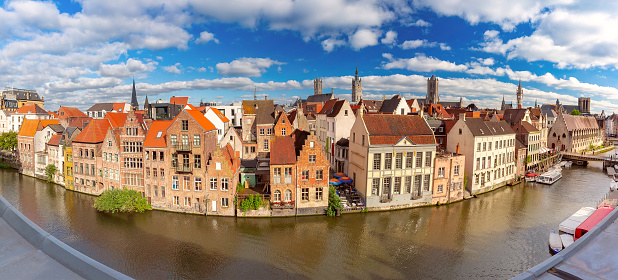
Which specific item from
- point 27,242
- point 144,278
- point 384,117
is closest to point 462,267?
point 384,117

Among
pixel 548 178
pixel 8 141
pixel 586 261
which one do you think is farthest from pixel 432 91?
pixel 586 261

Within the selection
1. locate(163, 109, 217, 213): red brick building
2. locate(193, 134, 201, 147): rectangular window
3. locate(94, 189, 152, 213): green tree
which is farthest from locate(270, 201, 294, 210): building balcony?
locate(94, 189, 152, 213): green tree

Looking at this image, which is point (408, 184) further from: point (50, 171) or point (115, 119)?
point (50, 171)

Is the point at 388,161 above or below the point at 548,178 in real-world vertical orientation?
above

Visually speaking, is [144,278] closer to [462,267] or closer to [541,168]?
[462,267]

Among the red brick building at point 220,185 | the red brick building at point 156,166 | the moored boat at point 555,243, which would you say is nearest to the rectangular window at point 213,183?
the red brick building at point 220,185

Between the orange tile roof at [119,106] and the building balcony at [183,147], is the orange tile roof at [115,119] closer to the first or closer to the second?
the building balcony at [183,147]

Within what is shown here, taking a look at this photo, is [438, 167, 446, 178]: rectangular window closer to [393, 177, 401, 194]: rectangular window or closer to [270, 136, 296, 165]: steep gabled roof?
[393, 177, 401, 194]: rectangular window
